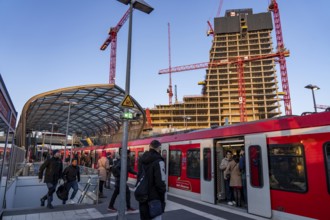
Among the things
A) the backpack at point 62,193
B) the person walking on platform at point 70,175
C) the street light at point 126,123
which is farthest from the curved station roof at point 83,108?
the street light at point 126,123

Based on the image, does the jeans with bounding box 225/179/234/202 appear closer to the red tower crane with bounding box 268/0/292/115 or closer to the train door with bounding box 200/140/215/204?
the train door with bounding box 200/140/215/204

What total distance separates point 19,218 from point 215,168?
20.0 ft

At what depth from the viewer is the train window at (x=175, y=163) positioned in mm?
10648

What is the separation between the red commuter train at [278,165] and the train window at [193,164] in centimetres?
8

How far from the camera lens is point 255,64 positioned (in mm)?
91500

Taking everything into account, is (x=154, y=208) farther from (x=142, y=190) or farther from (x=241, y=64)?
(x=241, y=64)

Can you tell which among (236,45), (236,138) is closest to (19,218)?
(236,138)

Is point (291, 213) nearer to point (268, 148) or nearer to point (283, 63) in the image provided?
point (268, 148)

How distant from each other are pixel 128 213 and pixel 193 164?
11.3 ft

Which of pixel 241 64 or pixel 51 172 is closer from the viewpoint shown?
pixel 51 172

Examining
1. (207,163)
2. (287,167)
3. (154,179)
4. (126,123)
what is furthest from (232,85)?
(154,179)

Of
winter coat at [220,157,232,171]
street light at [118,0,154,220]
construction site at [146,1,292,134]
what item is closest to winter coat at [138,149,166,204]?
street light at [118,0,154,220]

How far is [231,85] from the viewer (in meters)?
91.2

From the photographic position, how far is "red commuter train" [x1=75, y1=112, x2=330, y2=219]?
5.43 meters
